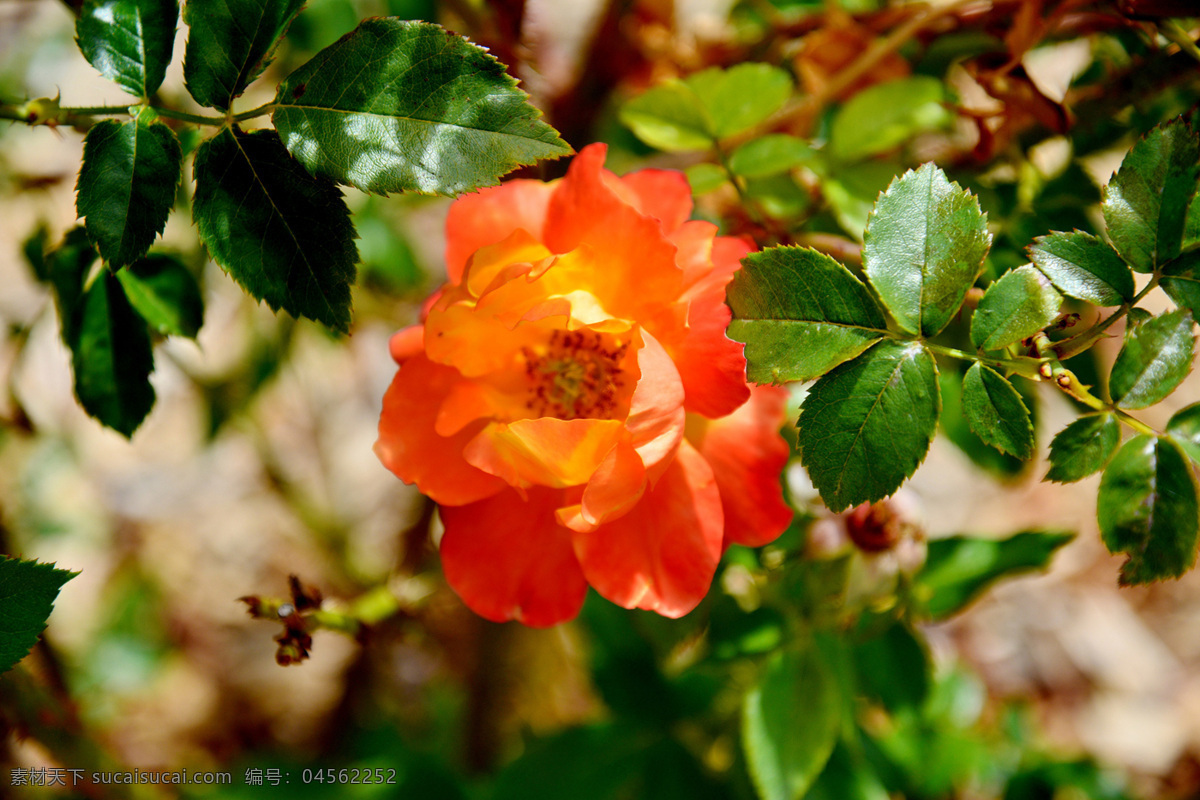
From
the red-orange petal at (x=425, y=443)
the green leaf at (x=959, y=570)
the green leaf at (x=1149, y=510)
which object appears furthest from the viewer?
the green leaf at (x=959, y=570)

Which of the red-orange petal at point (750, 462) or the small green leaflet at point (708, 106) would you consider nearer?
the red-orange petal at point (750, 462)

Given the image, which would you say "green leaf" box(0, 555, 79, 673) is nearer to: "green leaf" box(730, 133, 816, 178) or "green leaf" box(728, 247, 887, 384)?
"green leaf" box(728, 247, 887, 384)

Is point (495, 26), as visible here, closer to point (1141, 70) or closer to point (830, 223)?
point (830, 223)

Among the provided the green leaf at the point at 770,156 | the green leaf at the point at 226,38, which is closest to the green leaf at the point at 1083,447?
the green leaf at the point at 770,156

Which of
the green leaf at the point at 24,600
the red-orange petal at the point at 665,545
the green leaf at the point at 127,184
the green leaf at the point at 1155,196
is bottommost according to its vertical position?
the green leaf at the point at 24,600

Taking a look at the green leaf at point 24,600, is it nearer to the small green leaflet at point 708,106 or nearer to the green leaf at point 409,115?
the green leaf at point 409,115

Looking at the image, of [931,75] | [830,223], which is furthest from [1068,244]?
[931,75]

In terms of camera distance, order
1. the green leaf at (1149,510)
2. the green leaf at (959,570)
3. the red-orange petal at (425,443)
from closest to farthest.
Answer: the green leaf at (1149,510) → the red-orange petal at (425,443) → the green leaf at (959,570)
